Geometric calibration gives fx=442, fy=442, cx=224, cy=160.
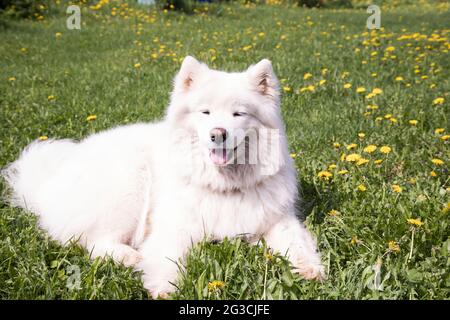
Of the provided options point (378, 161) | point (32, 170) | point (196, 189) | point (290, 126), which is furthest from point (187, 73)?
point (290, 126)

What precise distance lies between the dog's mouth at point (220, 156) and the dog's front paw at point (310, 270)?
0.70 meters

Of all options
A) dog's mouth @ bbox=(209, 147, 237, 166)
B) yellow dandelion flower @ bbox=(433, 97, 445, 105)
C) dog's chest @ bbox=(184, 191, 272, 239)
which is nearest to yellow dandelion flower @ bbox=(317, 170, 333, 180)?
dog's chest @ bbox=(184, 191, 272, 239)

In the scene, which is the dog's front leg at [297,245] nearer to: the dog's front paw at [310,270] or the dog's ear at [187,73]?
the dog's front paw at [310,270]

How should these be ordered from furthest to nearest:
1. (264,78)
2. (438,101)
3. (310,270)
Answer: (438,101), (264,78), (310,270)

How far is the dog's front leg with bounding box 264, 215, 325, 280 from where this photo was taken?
232cm

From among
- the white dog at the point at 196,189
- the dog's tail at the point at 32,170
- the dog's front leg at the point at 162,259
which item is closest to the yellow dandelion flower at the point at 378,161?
the white dog at the point at 196,189

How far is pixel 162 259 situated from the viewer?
2.48 m

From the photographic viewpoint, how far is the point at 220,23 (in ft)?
→ 36.4

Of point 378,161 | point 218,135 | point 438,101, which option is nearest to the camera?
point 218,135

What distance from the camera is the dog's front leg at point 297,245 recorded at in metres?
2.32

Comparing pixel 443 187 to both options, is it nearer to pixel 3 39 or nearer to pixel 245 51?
→ pixel 245 51

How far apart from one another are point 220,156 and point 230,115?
245mm

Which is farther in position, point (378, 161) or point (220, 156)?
point (378, 161)

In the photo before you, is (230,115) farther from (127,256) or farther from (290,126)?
(290,126)
